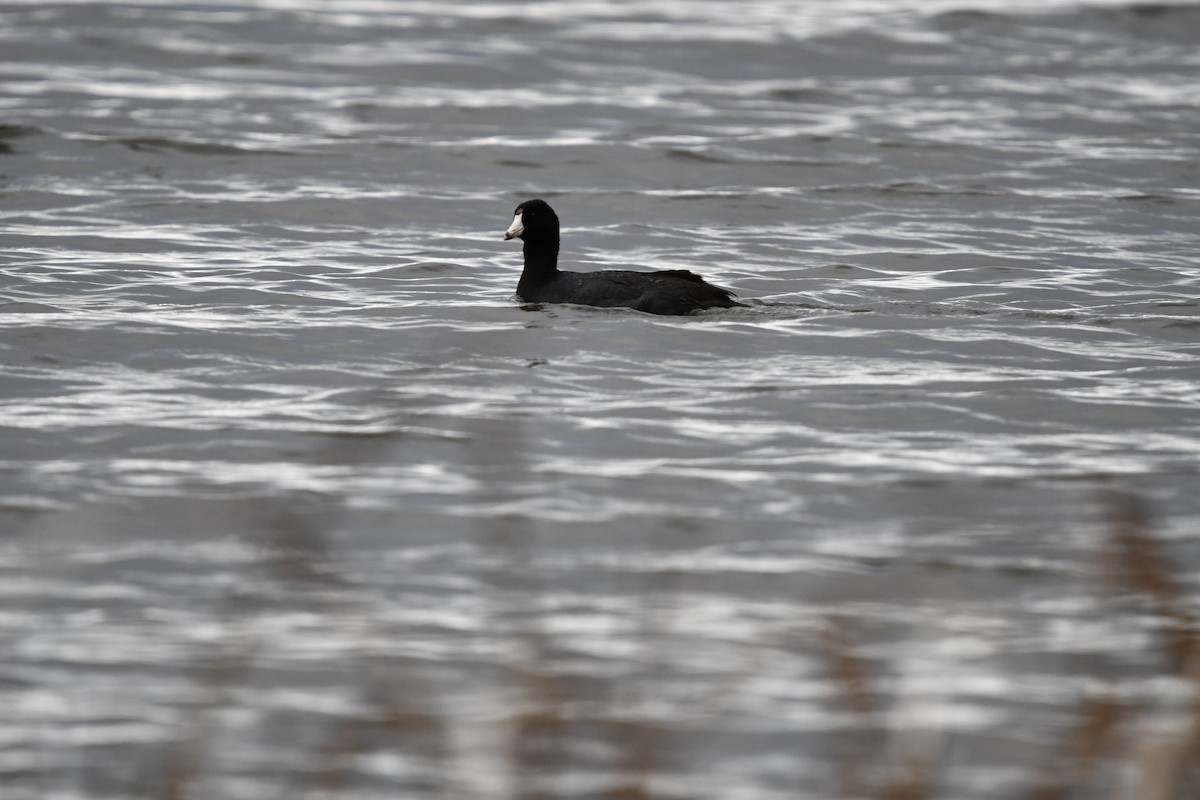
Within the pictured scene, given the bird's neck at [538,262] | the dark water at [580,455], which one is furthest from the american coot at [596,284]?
the dark water at [580,455]

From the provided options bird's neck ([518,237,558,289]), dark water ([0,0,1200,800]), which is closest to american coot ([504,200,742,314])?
bird's neck ([518,237,558,289])

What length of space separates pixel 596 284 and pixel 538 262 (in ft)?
2.10

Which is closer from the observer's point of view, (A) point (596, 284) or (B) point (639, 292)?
(B) point (639, 292)

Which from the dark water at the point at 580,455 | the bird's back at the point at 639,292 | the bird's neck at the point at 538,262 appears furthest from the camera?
the bird's neck at the point at 538,262

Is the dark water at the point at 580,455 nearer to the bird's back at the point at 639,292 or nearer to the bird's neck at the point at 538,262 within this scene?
the bird's back at the point at 639,292

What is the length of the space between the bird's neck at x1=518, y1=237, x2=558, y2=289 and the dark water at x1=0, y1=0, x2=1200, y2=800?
1.14 feet

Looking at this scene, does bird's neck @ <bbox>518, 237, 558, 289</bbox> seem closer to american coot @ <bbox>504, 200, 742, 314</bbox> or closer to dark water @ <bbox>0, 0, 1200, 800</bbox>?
american coot @ <bbox>504, 200, 742, 314</bbox>

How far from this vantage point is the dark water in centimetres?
538

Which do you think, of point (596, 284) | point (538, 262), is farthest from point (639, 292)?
point (538, 262)

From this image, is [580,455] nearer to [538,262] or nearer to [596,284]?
[596,284]

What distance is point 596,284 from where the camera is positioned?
12.0 m

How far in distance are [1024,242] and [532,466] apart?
27.3ft

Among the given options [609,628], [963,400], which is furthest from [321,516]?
[963,400]

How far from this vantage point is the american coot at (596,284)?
38.3ft
